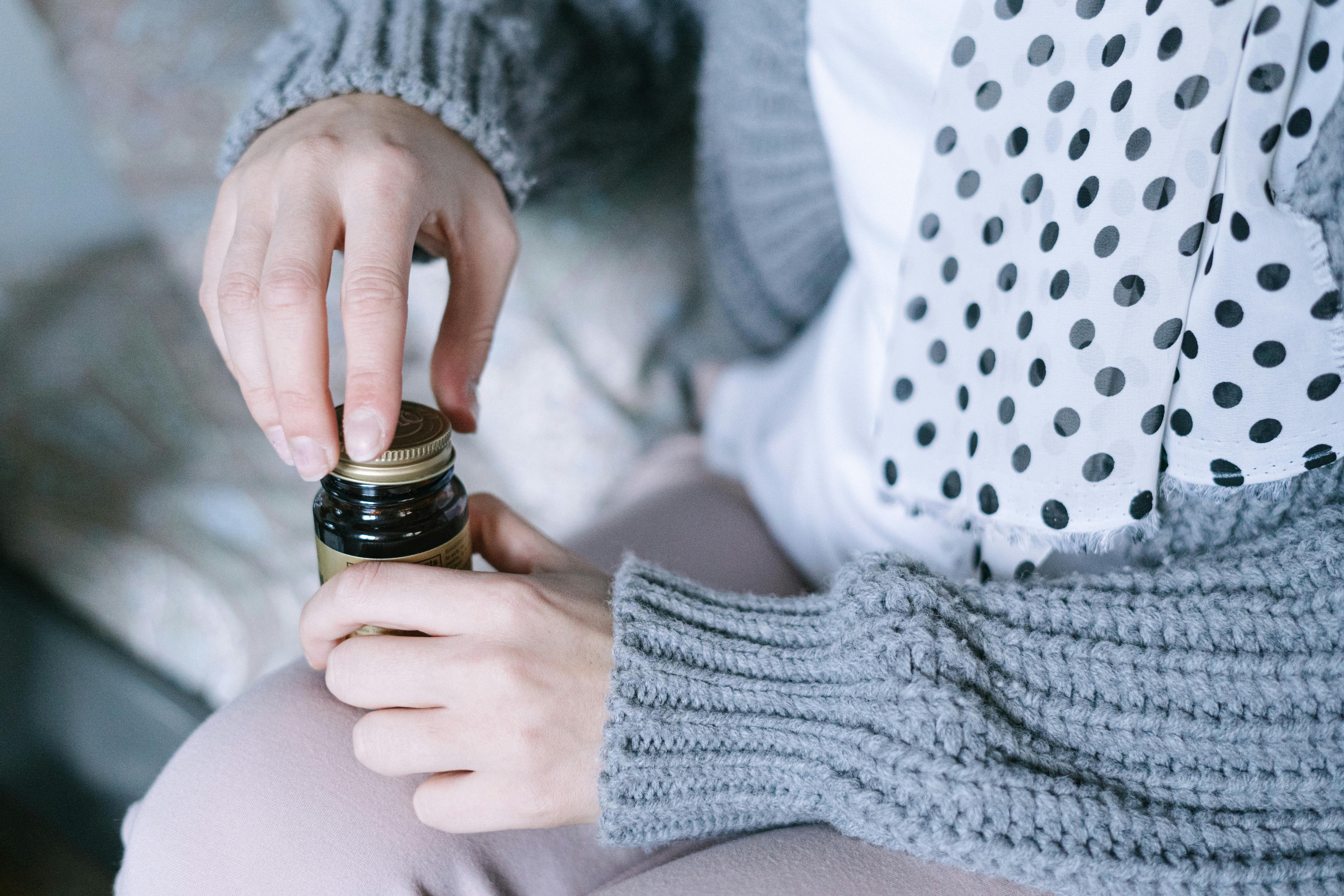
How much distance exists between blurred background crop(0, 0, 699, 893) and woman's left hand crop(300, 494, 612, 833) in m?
0.39

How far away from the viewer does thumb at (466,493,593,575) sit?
1.74 ft

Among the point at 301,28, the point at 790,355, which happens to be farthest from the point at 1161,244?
the point at 301,28

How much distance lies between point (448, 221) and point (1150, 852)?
0.54m

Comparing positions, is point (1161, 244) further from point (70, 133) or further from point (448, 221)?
point (70, 133)

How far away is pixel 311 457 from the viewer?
42 cm

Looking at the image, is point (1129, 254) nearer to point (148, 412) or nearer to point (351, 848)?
point (351, 848)

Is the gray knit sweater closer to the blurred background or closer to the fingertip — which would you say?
the fingertip

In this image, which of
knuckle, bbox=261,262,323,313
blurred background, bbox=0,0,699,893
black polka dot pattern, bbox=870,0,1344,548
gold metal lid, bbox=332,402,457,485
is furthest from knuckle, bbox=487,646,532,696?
blurred background, bbox=0,0,699,893

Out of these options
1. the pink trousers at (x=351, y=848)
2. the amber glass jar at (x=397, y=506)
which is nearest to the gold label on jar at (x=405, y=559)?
the amber glass jar at (x=397, y=506)

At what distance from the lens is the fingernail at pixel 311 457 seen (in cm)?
42

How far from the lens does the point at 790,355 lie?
0.96 m

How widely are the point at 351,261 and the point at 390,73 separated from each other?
0.20m

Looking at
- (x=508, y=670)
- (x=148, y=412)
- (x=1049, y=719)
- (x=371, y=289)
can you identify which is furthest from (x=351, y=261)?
(x=148, y=412)

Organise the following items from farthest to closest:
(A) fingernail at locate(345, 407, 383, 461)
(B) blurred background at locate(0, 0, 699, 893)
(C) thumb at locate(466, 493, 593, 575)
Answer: (B) blurred background at locate(0, 0, 699, 893), (C) thumb at locate(466, 493, 593, 575), (A) fingernail at locate(345, 407, 383, 461)
